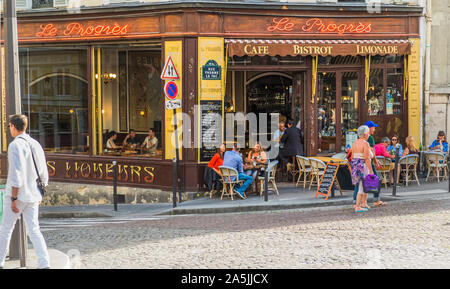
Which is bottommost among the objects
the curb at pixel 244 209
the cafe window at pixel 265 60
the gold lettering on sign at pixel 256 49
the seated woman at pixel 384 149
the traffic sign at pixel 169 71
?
the curb at pixel 244 209

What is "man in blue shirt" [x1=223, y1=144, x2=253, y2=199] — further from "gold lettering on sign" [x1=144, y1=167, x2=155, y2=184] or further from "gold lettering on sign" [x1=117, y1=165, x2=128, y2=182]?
"gold lettering on sign" [x1=117, y1=165, x2=128, y2=182]

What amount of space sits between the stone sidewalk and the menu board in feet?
3.97

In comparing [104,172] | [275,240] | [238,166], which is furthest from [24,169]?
[104,172]

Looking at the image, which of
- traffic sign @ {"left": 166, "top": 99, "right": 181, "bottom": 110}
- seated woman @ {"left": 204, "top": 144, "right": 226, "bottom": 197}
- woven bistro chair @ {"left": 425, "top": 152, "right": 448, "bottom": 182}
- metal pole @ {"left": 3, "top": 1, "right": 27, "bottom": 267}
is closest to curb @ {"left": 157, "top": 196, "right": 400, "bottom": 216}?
seated woman @ {"left": 204, "top": 144, "right": 226, "bottom": 197}

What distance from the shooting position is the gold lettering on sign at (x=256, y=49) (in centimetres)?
1625

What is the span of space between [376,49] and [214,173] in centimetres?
576

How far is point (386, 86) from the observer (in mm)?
18172

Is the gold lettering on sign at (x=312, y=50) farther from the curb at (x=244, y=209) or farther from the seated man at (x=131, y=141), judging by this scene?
the seated man at (x=131, y=141)

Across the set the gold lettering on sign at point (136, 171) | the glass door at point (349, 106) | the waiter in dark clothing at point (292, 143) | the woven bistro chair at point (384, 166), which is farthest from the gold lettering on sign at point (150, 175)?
the woven bistro chair at point (384, 166)

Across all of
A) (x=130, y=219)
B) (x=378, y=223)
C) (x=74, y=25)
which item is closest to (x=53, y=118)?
(x=74, y=25)

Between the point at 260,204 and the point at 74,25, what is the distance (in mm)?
7595

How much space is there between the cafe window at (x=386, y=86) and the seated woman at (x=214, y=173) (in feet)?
16.6

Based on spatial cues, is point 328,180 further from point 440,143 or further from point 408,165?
point 440,143
